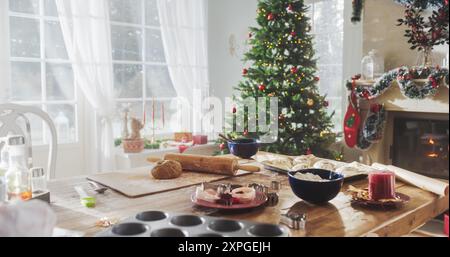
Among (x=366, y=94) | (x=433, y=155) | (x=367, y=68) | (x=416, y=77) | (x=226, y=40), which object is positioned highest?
(x=226, y=40)

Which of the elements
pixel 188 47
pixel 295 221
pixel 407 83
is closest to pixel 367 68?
pixel 407 83

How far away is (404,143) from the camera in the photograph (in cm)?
352

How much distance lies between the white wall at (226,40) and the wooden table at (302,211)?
3237 mm

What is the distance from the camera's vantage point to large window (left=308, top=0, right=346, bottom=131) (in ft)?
12.8

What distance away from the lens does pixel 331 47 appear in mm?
3969

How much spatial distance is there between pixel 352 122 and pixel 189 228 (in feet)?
10.1

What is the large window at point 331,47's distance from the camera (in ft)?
12.8

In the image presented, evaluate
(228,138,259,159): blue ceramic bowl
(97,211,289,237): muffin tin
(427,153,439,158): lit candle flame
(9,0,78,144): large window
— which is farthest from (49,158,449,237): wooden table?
(9,0,78,144): large window

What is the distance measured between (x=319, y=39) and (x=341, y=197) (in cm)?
310

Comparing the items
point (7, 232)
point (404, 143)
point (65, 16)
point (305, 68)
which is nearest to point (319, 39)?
point (305, 68)

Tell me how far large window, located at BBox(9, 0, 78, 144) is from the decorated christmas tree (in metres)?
1.45

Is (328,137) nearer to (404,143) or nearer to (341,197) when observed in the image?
(404,143)

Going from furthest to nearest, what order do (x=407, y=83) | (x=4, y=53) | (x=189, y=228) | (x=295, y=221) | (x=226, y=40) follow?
(x=226, y=40) → (x=407, y=83) → (x=4, y=53) → (x=295, y=221) → (x=189, y=228)

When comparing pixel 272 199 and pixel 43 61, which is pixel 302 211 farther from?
pixel 43 61
